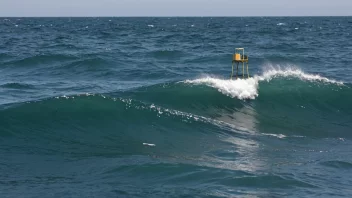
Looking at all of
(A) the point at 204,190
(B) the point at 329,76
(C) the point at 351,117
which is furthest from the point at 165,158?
(B) the point at 329,76

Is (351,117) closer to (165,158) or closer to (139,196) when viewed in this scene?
(165,158)

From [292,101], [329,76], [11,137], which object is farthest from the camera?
[329,76]

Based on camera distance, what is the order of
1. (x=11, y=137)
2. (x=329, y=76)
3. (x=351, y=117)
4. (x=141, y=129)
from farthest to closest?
(x=329, y=76), (x=351, y=117), (x=141, y=129), (x=11, y=137)

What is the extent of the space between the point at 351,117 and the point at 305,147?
6777 millimetres

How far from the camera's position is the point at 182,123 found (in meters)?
19.5

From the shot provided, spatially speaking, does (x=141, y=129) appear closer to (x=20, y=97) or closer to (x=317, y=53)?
(x=20, y=97)

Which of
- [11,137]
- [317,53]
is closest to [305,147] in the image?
[11,137]

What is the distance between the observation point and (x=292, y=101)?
80.7 feet

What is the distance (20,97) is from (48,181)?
38.6 feet

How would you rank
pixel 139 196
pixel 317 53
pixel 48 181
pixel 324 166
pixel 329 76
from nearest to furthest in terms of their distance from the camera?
pixel 139 196
pixel 48 181
pixel 324 166
pixel 329 76
pixel 317 53

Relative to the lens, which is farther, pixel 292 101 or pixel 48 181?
pixel 292 101

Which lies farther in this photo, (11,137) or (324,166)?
(11,137)

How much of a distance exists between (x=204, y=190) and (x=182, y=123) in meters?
7.46

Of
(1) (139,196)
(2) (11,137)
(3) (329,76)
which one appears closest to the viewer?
(1) (139,196)
